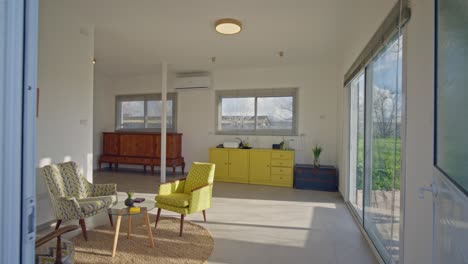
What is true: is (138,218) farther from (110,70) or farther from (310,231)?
(110,70)

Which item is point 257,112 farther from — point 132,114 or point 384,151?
point 384,151

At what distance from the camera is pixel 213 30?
4125mm

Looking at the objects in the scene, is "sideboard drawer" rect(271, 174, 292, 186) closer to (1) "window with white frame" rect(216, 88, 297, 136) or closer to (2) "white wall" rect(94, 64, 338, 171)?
(2) "white wall" rect(94, 64, 338, 171)

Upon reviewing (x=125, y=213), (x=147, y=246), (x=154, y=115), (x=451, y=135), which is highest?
(x=154, y=115)

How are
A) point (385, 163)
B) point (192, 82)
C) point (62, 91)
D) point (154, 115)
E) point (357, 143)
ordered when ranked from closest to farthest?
point (385, 163) < point (62, 91) < point (357, 143) < point (192, 82) < point (154, 115)

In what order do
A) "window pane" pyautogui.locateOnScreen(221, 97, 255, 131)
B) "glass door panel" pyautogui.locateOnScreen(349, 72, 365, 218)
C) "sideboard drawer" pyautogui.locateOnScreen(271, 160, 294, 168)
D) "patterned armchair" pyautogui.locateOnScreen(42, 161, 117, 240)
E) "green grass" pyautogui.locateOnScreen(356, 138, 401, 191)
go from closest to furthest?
"green grass" pyautogui.locateOnScreen(356, 138, 401, 191) < "patterned armchair" pyautogui.locateOnScreen(42, 161, 117, 240) < "glass door panel" pyautogui.locateOnScreen(349, 72, 365, 218) < "sideboard drawer" pyautogui.locateOnScreen(271, 160, 294, 168) < "window pane" pyautogui.locateOnScreen(221, 97, 255, 131)

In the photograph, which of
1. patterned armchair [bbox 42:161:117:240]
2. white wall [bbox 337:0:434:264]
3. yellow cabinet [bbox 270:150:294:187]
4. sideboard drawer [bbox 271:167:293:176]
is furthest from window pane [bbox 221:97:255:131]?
white wall [bbox 337:0:434:264]

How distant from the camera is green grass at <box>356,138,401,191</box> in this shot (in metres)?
2.33

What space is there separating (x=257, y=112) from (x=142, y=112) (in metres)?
3.48

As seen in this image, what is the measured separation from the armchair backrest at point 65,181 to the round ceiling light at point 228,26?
278 cm

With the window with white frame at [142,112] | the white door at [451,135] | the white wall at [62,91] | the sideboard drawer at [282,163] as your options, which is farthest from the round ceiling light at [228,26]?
the window with white frame at [142,112]

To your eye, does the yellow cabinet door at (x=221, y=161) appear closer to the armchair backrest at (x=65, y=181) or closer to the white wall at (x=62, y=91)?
the white wall at (x=62, y=91)

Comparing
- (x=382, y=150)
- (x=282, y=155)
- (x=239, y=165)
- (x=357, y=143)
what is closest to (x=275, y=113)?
(x=282, y=155)

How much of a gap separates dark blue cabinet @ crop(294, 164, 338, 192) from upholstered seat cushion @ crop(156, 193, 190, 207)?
9.94 feet
